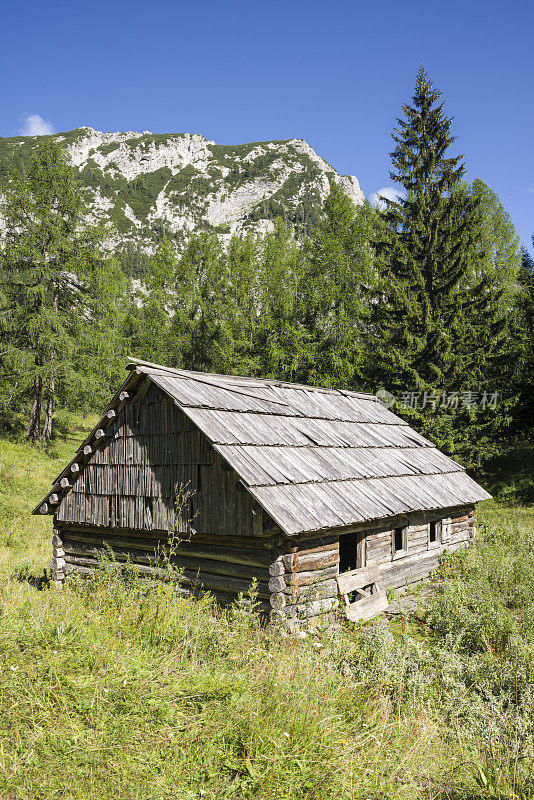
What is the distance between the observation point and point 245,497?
891 centimetres

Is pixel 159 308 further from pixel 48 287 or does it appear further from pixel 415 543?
pixel 415 543

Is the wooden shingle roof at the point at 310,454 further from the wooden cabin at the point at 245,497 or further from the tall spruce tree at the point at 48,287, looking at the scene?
the tall spruce tree at the point at 48,287

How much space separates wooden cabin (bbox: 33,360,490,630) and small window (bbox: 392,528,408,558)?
3 centimetres

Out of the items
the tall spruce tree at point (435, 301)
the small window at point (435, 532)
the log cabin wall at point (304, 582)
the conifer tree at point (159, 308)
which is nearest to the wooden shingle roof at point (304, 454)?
the log cabin wall at point (304, 582)

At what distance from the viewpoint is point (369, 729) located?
487cm

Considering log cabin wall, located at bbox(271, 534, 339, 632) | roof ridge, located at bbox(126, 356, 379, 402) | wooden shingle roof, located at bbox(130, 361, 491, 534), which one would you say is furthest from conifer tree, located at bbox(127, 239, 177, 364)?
log cabin wall, located at bbox(271, 534, 339, 632)

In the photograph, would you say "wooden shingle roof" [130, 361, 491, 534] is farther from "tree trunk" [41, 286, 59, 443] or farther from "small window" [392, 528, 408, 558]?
"tree trunk" [41, 286, 59, 443]

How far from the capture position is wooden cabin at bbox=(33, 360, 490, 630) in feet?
29.4

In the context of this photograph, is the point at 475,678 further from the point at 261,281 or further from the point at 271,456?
the point at 261,281

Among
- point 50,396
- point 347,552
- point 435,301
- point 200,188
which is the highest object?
point 200,188

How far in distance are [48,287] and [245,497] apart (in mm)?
21867

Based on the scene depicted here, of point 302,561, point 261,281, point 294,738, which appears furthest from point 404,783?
point 261,281

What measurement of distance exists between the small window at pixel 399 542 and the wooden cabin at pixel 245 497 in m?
0.03

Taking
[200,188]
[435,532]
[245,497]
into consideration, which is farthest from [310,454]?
[200,188]
